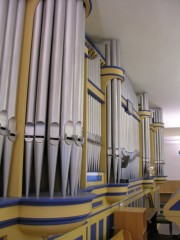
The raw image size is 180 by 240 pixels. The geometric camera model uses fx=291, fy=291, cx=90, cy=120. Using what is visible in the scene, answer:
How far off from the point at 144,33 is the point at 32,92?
342 cm

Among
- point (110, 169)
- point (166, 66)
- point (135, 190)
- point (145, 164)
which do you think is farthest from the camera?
point (145, 164)

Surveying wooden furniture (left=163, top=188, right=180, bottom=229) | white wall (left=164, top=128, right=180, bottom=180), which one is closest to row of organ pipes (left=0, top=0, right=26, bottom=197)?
wooden furniture (left=163, top=188, right=180, bottom=229)

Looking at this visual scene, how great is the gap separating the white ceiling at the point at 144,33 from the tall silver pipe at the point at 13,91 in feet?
6.64

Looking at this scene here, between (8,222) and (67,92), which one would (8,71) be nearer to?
(67,92)

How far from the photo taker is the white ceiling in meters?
4.54

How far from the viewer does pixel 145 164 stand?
8711 mm

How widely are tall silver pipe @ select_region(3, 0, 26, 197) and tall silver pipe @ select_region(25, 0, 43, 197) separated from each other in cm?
12

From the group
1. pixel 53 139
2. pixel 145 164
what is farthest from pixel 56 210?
pixel 145 164

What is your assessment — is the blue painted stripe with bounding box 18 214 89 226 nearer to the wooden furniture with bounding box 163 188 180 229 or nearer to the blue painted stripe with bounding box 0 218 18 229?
the blue painted stripe with bounding box 0 218 18 229

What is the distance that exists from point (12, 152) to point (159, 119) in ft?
30.4

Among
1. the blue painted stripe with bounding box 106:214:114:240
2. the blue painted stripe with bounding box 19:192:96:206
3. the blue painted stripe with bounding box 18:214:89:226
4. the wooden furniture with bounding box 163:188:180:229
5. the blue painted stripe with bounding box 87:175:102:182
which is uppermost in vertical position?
the blue painted stripe with bounding box 87:175:102:182

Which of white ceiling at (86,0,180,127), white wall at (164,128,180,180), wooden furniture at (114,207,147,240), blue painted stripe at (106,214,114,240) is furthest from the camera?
white wall at (164,128,180,180)

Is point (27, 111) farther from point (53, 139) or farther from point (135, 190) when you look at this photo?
point (135, 190)

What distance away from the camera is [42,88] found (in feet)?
8.44
